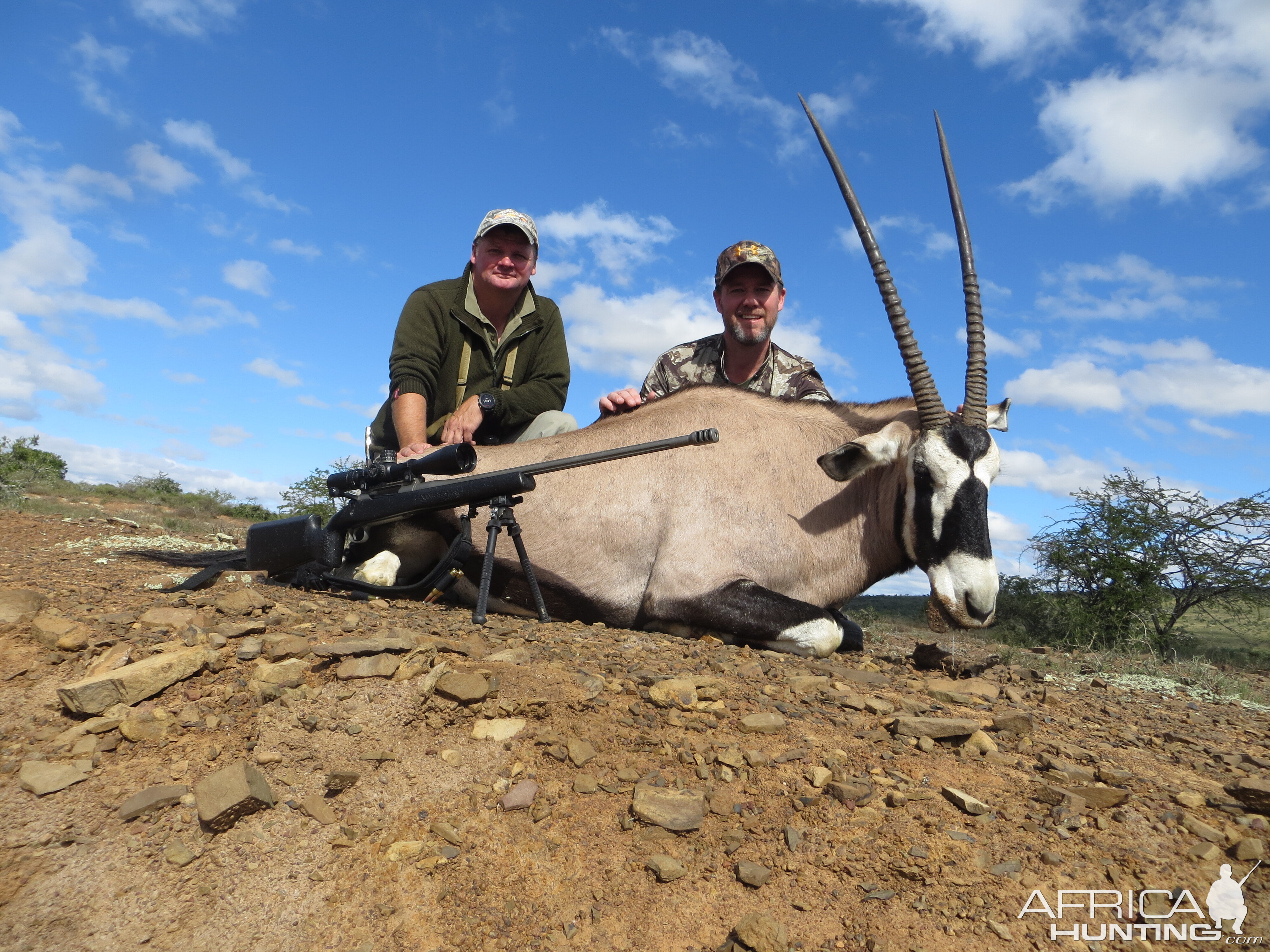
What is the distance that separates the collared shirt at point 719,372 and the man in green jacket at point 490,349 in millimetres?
952

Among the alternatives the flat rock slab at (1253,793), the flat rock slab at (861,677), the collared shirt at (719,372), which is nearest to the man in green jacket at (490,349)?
the collared shirt at (719,372)

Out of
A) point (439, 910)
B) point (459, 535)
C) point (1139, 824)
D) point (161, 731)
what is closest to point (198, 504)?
point (459, 535)

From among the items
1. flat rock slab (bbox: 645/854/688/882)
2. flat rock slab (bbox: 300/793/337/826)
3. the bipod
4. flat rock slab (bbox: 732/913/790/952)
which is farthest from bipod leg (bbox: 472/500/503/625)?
flat rock slab (bbox: 732/913/790/952)

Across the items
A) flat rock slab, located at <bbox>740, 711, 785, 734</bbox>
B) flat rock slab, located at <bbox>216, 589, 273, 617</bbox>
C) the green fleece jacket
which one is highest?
the green fleece jacket

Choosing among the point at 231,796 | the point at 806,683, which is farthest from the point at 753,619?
the point at 231,796

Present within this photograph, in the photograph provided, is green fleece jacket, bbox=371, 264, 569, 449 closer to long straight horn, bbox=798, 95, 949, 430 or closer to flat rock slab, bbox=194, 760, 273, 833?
long straight horn, bbox=798, 95, 949, 430

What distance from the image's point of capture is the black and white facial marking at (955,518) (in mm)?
4145

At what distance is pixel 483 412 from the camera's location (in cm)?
592

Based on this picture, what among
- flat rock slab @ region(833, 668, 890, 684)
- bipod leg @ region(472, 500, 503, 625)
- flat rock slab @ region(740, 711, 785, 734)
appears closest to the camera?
flat rock slab @ region(740, 711, 785, 734)

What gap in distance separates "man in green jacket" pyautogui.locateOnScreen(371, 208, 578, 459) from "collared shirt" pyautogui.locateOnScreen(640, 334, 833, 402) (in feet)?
3.12

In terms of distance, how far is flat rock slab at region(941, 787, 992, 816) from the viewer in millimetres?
2186

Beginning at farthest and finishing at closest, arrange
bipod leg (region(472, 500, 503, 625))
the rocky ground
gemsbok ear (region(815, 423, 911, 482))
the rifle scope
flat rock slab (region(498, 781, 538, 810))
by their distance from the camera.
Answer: gemsbok ear (region(815, 423, 911, 482)) < the rifle scope < bipod leg (region(472, 500, 503, 625)) < flat rock slab (region(498, 781, 538, 810)) < the rocky ground

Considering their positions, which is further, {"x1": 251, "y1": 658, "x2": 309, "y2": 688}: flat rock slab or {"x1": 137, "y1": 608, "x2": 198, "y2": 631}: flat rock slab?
{"x1": 137, "y1": 608, "x2": 198, "y2": 631}: flat rock slab

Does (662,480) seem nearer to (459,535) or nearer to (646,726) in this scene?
(459,535)
